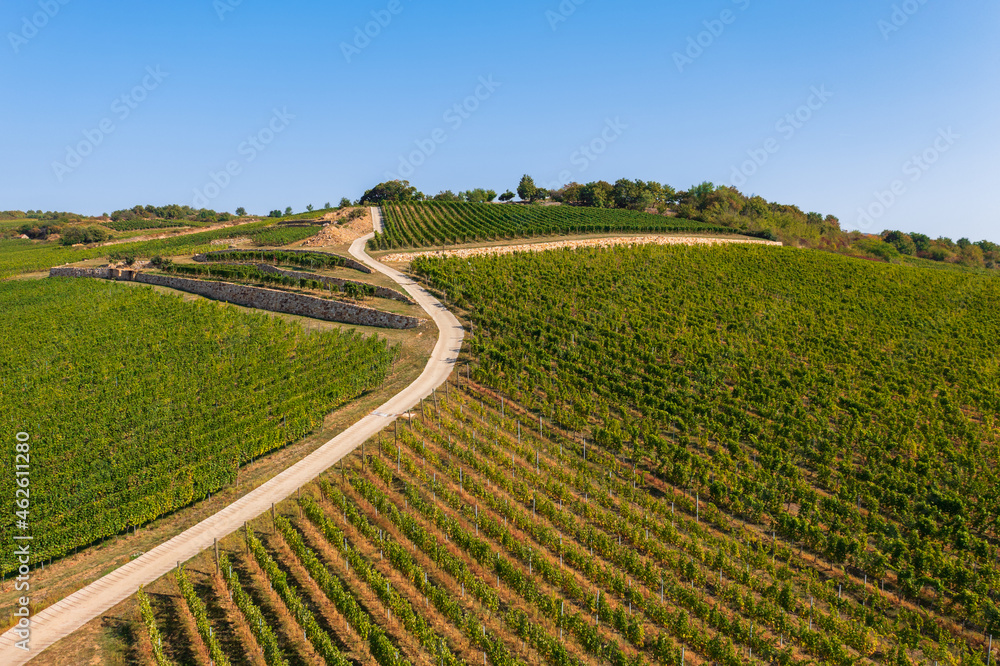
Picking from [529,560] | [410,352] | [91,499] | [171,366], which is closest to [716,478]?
[529,560]

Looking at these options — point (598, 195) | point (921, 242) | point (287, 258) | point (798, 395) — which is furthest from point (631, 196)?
point (798, 395)

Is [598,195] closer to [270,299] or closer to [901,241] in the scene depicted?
[901,241]

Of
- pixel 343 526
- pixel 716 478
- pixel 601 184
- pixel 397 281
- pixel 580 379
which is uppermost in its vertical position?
pixel 601 184

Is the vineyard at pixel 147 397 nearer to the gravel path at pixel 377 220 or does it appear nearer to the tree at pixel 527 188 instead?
the gravel path at pixel 377 220

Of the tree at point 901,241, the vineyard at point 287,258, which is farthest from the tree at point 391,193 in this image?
the tree at point 901,241

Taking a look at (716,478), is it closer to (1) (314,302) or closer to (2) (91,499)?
(2) (91,499)
